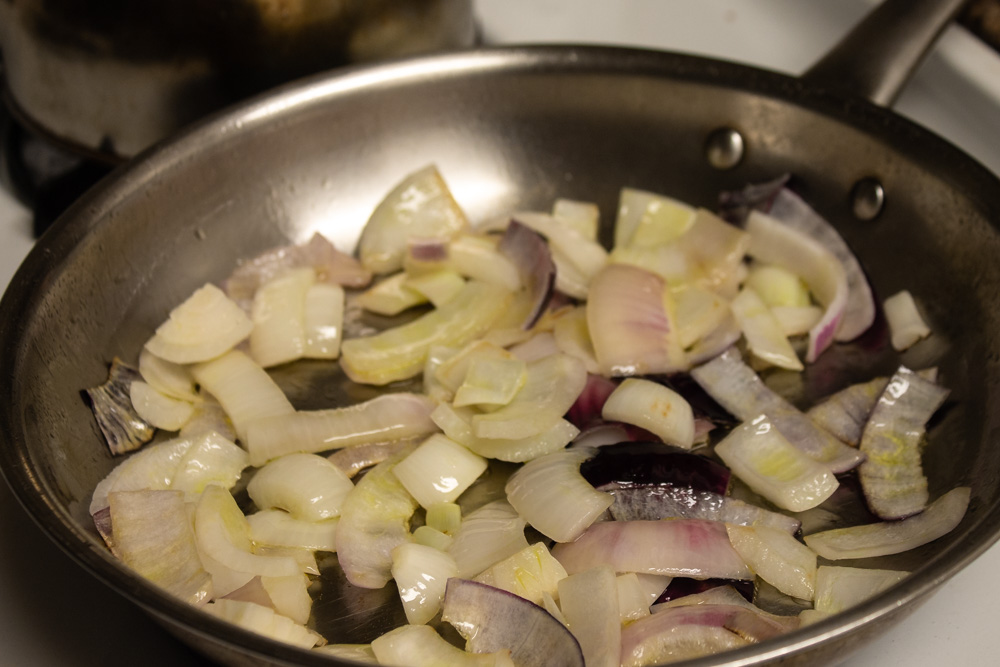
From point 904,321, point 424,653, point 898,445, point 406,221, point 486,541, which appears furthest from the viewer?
point 406,221

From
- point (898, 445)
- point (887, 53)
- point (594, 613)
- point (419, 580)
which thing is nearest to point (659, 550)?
point (594, 613)

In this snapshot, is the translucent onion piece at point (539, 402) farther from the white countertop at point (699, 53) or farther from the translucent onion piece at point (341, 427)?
the white countertop at point (699, 53)

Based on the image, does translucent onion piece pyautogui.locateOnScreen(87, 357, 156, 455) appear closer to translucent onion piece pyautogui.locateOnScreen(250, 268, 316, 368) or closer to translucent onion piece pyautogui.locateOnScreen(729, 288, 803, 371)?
translucent onion piece pyautogui.locateOnScreen(250, 268, 316, 368)

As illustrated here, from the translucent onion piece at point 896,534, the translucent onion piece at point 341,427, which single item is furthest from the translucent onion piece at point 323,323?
the translucent onion piece at point 896,534

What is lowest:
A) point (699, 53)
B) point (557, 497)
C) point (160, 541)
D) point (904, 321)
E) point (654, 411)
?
point (160, 541)

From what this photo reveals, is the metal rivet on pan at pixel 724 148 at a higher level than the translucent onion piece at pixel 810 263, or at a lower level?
higher

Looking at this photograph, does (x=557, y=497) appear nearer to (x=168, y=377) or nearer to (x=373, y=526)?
(x=373, y=526)

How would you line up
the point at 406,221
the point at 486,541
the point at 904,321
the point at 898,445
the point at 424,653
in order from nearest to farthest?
1. the point at 424,653
2. the point at 486,541
3. the point at 898,445
4. the point at 904,321
5. the point at 406,221
